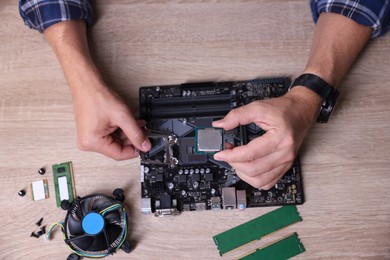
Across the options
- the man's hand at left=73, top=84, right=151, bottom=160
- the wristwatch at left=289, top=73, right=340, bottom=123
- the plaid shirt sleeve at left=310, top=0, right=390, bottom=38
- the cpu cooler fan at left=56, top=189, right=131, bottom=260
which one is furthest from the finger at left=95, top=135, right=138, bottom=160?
the plaid shirt sleeve at left=310, top=0, right=390, bottom=38

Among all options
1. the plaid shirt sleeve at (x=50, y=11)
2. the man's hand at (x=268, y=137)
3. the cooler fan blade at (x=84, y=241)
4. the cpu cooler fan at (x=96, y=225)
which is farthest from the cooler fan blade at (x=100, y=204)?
the plaid shirt sleeve at (x=50, y=11)

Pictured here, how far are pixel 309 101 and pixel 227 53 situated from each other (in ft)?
1.33

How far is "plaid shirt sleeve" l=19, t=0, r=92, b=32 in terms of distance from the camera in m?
1.54

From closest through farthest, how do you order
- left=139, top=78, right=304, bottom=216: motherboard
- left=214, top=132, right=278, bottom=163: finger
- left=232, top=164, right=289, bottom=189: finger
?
1. left=214, top=132, right=278, bottom=163: finger
2. left=232, top=164, right=289, bottom=189: finger
3. left=139, top=78, right=304, bottom=216: motherboard

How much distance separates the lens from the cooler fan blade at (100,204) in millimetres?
1446

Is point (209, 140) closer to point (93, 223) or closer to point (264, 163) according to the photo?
point (264, 163)

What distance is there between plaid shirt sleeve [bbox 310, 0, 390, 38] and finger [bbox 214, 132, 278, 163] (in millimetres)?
567

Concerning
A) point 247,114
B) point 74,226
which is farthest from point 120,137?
point 247,114

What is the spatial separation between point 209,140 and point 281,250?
18.7 inches

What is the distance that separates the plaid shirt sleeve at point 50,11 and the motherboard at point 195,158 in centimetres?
41

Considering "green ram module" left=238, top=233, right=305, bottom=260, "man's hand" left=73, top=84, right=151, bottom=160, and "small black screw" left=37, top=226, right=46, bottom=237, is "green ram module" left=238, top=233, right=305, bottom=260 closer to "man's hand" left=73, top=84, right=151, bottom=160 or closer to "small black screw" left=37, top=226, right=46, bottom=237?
"man's hand" left=73, top=84, right=151, bottom=160

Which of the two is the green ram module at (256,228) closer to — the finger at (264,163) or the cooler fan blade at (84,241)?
the finger at (264,163)

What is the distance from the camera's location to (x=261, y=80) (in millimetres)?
1555

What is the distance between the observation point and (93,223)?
4.61 ft
